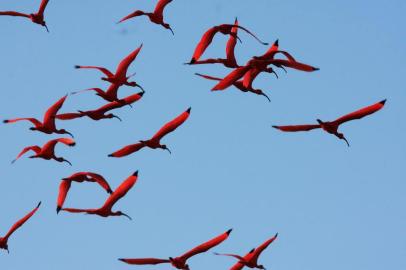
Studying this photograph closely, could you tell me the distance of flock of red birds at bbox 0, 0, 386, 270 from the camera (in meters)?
29.3

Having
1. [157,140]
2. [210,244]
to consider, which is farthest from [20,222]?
[210,244]

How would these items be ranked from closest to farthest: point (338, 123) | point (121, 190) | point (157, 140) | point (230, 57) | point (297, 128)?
point (297, 128) → point (338, 123) → point (121, 190) → point (157, 140) → point (230, 57)

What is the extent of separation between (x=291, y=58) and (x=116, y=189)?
6692 mm

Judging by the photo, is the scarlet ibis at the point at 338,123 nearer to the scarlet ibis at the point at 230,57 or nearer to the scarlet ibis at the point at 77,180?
the scarlet ibis at the point at 230,57

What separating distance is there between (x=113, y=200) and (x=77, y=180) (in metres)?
2.05

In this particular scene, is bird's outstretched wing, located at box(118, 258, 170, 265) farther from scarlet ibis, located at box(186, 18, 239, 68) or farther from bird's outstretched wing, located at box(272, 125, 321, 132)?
scarlet ibis, located at box(186, 18, 239, 68)

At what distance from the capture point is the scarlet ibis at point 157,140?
31.2 m

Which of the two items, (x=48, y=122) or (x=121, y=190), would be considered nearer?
(x=121, y=190)

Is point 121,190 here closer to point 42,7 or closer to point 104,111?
point 104,111

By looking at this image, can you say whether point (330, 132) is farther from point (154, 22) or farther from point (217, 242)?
point (154, 22)

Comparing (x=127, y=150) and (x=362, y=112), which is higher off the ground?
(x=362, y=112)

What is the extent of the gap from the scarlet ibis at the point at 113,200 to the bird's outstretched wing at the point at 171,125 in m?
2.07

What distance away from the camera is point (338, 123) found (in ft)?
99.9

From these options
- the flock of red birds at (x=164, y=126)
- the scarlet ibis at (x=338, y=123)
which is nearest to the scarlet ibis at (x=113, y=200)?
the flock of red birds at (x=164, y=126)
